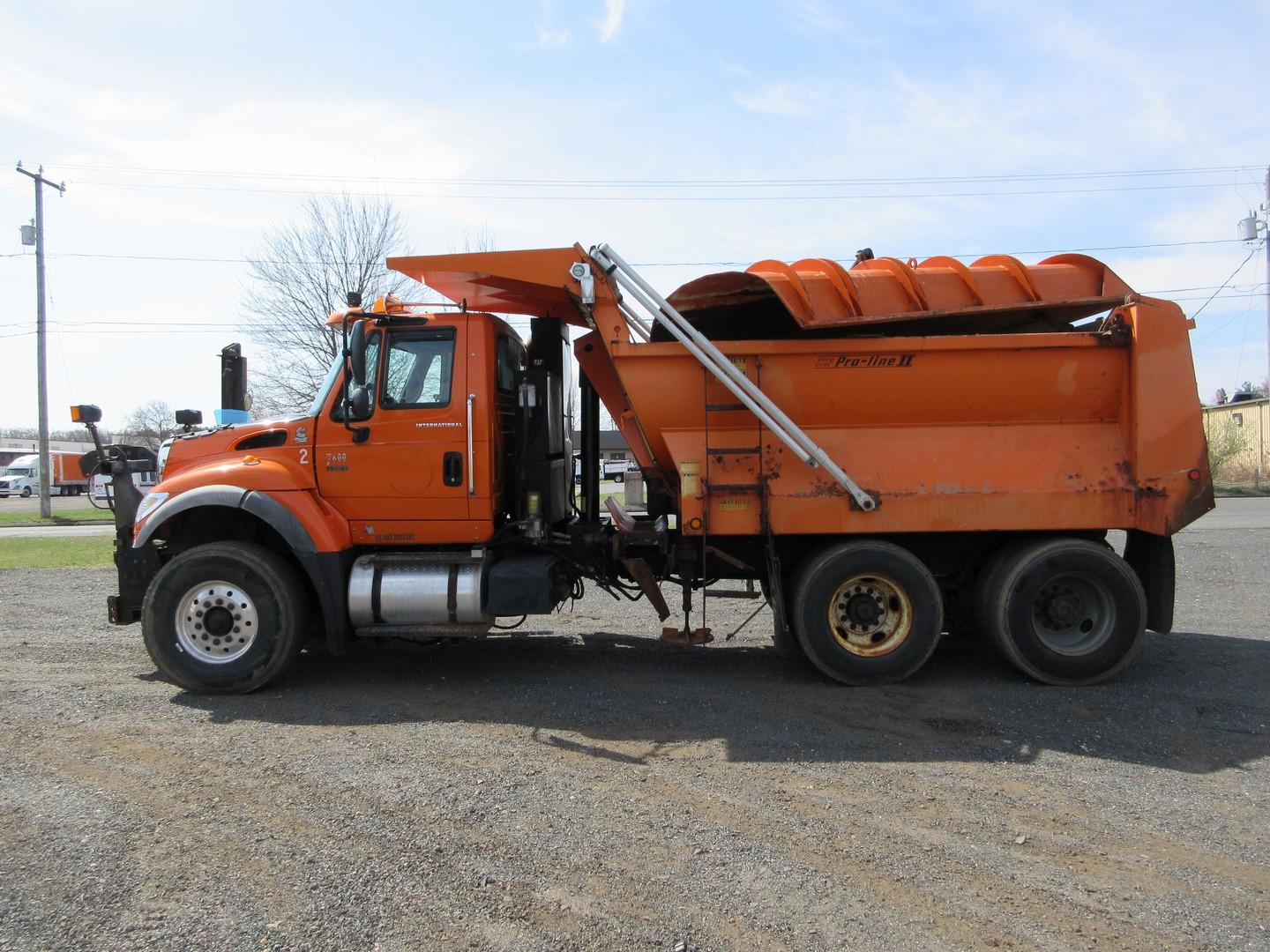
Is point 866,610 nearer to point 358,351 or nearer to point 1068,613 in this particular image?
point 1068,613

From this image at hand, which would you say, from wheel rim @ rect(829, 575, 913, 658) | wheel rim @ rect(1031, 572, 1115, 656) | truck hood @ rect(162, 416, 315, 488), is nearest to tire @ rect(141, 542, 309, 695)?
truck hood @ rect(162, 416, 315, 488)

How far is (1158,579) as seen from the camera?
6551mm

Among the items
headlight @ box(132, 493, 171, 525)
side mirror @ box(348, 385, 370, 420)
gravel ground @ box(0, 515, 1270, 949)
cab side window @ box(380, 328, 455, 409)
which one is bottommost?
gravel ground @ box(0, 515, 1270, 949)

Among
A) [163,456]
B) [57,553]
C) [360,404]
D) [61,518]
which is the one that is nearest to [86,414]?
[163,456]

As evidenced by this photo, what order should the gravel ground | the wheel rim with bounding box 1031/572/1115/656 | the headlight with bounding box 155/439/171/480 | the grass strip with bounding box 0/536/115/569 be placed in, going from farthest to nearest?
1. the grass strip with bounding box 0/536/115/569
2. the headlight with bounding box 155/439/171/480
3. the wheel rim with bounding box 1031/572/1115/656
4. the gravel ground

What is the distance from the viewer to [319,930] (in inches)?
124

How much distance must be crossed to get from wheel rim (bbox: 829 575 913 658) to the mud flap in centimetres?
192

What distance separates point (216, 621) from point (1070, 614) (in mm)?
6247

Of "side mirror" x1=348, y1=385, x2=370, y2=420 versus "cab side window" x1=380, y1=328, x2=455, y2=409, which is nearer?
"side mirror" x1=348, y1=385, x2=370, y2=420

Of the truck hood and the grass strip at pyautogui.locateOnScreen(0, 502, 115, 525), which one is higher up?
the truck hood

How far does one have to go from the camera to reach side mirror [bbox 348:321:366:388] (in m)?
6.08

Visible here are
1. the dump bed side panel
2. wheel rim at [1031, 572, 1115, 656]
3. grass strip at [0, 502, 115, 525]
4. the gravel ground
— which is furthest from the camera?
grass strip at [0, 502, 115, 525]

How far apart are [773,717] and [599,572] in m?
2.02

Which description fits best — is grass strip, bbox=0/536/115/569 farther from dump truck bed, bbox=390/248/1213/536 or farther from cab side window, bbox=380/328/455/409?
dump truck bed, bbox=390/248/1213/536
